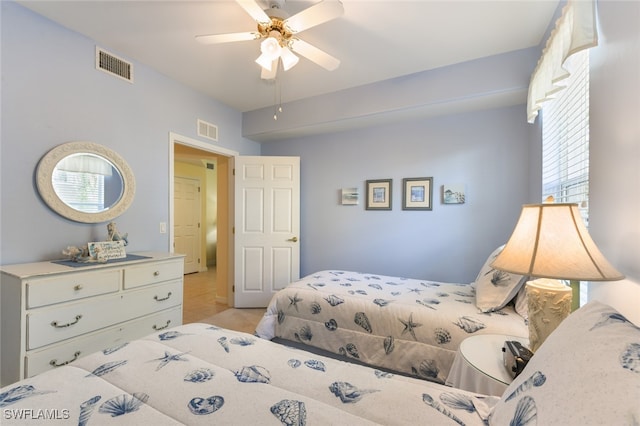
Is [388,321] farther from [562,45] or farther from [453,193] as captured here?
[562,45]

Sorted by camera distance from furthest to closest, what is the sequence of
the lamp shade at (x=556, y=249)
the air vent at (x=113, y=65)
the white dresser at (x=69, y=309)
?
the air vent at (x=113, y=65), the white dresser at (x=69, y=309), the lamp shade at (x=556, y=249)

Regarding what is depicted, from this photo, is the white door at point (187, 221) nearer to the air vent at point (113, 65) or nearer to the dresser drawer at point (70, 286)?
the air vent at point (113, 65)

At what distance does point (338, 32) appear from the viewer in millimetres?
2043

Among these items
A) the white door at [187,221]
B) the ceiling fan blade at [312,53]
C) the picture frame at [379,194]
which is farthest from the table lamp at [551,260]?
the white door at [187,221]

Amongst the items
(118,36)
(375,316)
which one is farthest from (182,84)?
(375,316)

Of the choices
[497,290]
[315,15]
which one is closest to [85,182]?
[315,15]

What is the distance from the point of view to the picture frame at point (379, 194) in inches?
127

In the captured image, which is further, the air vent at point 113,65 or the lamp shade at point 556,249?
the air vent at point 113,65

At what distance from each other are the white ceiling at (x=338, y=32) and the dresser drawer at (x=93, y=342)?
225cm

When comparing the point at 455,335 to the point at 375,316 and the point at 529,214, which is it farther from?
the point at 529,214

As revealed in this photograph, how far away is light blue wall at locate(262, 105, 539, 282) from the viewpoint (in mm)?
2719

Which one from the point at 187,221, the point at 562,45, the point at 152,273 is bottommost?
the point at 152,273

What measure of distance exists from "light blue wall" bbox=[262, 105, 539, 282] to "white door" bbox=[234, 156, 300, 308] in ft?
0.80

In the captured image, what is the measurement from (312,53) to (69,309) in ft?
7.65
